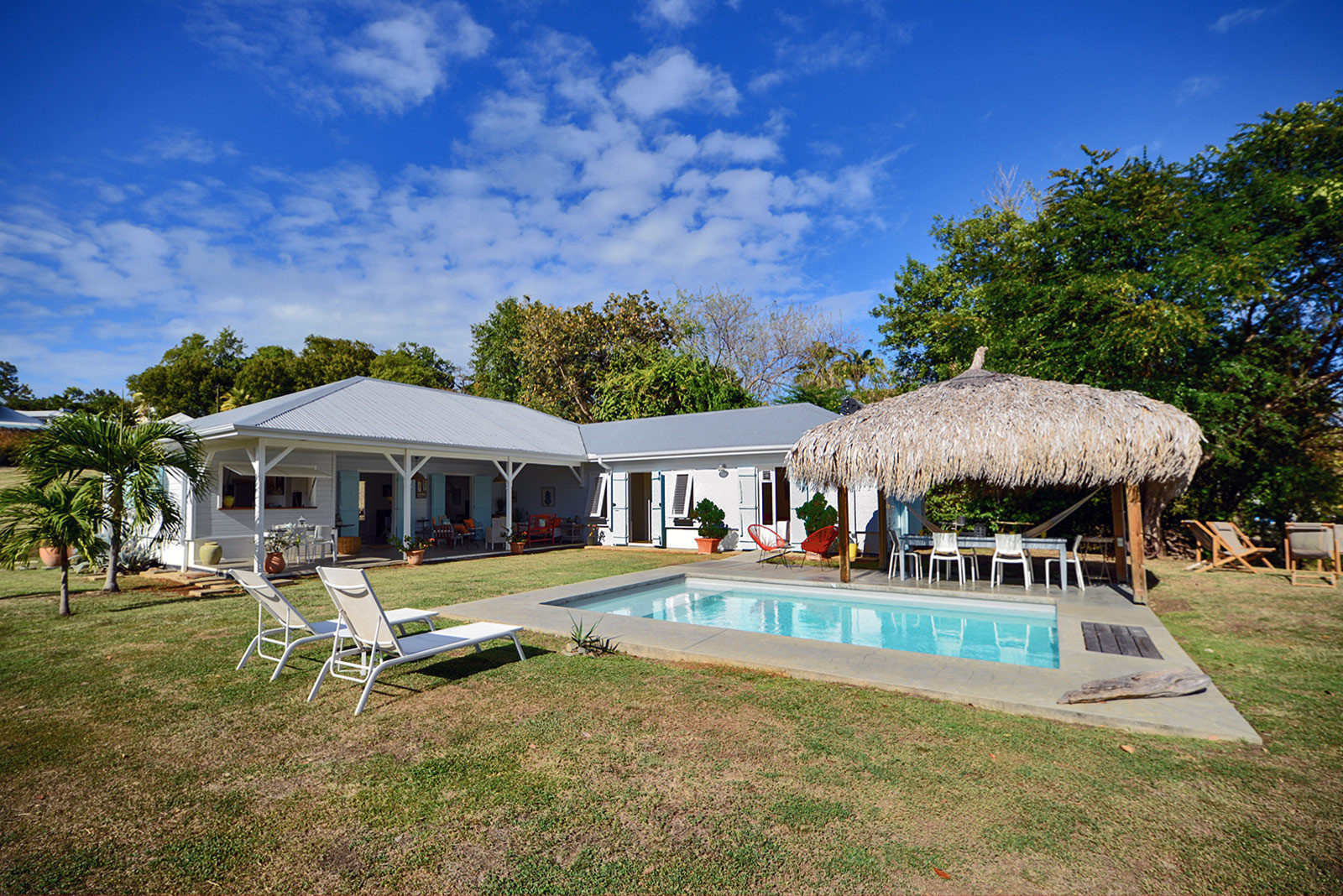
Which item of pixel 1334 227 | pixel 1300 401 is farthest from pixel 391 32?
pixel 1300 401

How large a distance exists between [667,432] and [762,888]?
17629 mm

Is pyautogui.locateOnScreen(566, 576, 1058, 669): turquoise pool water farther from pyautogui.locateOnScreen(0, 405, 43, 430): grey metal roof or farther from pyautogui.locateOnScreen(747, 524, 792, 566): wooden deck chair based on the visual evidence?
pyautogui.locateOnScreen(0, 405, 43, 430): grey metal roof

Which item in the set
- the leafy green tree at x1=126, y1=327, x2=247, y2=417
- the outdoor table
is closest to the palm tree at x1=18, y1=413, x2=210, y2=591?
the outdoor table

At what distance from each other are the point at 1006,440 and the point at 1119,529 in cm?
311

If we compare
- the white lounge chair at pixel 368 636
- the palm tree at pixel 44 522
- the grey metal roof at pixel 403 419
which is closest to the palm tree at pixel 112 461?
the palm tree at pixel 44 522

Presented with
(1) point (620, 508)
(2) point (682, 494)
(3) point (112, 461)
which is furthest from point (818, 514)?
(3) point (112, 461)

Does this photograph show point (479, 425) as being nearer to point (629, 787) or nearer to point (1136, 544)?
point (1136, 544)

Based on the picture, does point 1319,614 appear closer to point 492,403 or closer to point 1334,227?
point 1334,227

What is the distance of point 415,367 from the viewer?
38719 mm

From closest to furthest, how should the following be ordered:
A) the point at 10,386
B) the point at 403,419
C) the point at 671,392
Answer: the point at 403,419 → the point at 671,392 → the point at 10,386

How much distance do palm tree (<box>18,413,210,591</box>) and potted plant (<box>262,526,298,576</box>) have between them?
2.00 metres

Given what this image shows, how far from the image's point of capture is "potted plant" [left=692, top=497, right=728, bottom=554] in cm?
1681

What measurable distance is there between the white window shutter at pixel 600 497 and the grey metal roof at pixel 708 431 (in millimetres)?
759

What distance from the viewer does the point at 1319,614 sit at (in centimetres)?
786
